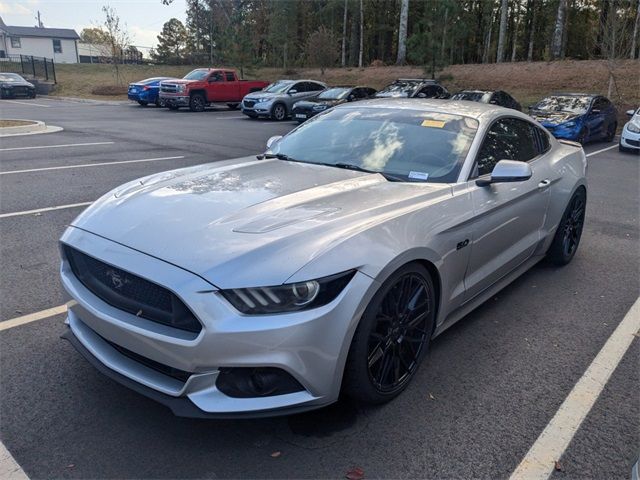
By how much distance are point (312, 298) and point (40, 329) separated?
7.40ft

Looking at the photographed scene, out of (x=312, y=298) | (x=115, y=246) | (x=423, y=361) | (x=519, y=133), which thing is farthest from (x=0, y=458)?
(x=519, y=133)

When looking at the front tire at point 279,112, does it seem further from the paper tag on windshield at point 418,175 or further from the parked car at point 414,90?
the paper tag on windshield at point 418,175

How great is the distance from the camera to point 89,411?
2.81 m

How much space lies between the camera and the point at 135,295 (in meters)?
2.58

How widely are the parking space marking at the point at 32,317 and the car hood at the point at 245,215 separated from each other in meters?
1.11

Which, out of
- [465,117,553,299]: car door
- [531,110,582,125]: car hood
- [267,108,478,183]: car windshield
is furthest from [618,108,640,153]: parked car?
[267,108,478,183]: car windshield

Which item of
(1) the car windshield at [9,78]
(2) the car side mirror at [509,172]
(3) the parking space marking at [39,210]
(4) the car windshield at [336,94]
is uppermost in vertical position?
(1) the car windshield at [9,78]

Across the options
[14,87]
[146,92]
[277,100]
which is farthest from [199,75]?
[14,87]

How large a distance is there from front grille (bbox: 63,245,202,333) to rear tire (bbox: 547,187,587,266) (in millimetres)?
3858

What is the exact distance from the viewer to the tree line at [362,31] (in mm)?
35469

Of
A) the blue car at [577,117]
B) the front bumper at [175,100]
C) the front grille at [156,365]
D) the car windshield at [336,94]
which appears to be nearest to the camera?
the front grille at [156,365]

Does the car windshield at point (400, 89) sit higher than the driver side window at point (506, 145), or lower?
higher

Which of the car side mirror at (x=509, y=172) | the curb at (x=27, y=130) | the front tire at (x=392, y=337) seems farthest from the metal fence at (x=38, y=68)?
the front tire at (x=392, y=337)

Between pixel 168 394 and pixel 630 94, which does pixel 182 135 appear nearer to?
pixel 168 394
